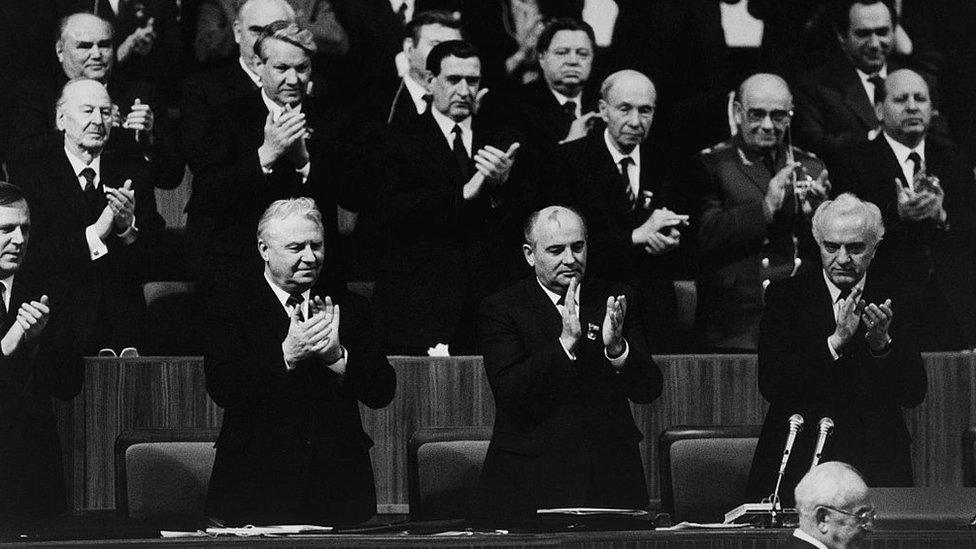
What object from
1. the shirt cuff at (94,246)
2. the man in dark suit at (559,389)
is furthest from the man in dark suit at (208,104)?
the man in dark suit at (559,389)

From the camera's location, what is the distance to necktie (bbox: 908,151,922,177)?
23.2ft

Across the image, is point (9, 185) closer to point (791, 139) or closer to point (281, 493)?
point (281, 493)

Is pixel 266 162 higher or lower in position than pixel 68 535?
higher

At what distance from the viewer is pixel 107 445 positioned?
6297mm

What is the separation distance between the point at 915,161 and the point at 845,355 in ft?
3.21

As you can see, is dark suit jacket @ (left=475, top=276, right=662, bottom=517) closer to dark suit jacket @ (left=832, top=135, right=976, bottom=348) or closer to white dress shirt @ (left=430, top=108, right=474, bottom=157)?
white dress shirt @ (left=430, top=108, right=474, bottom=157)

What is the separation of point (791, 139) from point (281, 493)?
2582mm

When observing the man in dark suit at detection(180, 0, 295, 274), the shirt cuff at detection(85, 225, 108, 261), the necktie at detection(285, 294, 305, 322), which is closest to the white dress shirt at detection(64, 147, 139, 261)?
the shirt cuff at detection(85, 225, 108, 261)

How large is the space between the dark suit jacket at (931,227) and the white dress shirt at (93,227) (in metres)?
2.87

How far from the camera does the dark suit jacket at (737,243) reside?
672cm

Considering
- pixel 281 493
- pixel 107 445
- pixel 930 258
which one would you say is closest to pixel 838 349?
pixel 930 258

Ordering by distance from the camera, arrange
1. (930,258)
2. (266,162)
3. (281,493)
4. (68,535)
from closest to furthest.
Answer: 1. (68,535)
2. (281,493)
3. (266,162)
4. (930,258)

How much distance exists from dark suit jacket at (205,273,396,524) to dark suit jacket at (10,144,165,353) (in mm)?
495

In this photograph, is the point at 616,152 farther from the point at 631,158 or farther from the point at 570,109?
the point at 570,109
